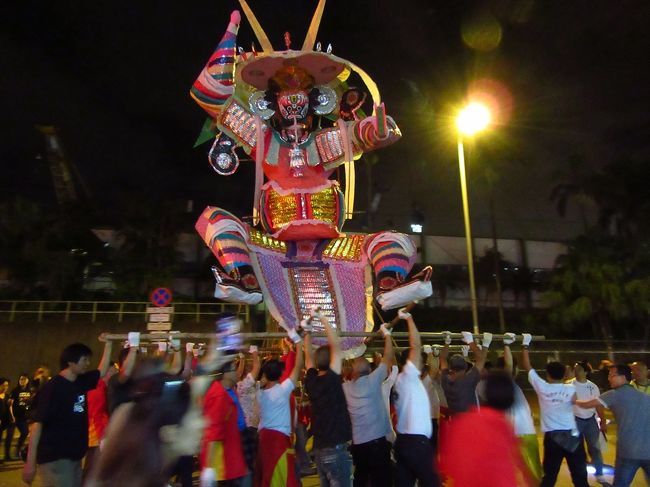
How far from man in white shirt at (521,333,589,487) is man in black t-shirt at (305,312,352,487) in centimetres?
196

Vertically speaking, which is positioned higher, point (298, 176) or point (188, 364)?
point (298, 176)

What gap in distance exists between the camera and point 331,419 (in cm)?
401

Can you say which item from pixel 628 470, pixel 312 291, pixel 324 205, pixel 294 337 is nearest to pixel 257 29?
pixel 324 205

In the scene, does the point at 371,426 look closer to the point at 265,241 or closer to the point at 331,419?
the point at 331,419

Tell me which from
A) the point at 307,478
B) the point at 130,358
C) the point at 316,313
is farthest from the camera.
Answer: the point at 307,478

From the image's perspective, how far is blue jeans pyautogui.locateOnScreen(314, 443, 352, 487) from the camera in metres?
4.04

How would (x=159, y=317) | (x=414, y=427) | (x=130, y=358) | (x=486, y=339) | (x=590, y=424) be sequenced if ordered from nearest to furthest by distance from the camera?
(x=414, y=427), (x=130, y=358), (x=486, y=339), (x=590, y=424), (x=159, y=317)

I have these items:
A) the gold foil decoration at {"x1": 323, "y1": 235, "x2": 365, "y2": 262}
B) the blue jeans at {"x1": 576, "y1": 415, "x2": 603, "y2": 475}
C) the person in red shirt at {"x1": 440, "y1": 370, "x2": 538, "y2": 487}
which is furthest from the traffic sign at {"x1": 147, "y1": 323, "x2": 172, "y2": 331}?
the person in red shirt at {"x1": 440, "y1": 370, "x2": 538, "y2": 487}

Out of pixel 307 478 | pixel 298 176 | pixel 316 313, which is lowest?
pixel 307 478

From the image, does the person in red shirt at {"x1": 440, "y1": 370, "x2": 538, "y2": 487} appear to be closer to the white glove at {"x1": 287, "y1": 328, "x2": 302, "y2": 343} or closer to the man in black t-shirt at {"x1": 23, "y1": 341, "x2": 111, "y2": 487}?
the white glove at {"x1": 287, "y1": 328, "x2": 302, "y2": 343}

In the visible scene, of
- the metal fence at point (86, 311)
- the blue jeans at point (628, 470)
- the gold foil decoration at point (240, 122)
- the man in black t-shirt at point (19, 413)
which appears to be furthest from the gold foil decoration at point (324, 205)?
the metal fence at point (86, 311)

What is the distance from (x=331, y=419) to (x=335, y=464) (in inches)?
12.9

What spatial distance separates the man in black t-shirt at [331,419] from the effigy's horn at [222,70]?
3750mm

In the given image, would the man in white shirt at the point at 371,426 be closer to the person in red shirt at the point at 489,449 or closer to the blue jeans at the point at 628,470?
the person in red shirt at the point at 489,449
